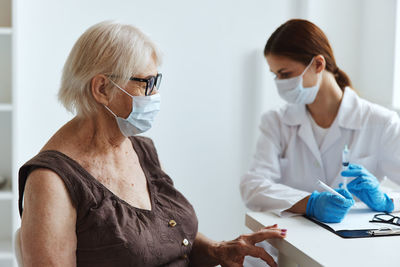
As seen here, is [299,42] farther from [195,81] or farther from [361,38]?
[361,38]

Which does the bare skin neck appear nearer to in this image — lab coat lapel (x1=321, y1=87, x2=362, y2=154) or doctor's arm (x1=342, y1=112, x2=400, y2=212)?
lab coat lapel (x1=321, y1=87, x2=362, y2=154)

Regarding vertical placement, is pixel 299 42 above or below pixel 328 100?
above

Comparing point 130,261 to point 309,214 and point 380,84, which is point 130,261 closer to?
point 309,214

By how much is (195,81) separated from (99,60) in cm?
154

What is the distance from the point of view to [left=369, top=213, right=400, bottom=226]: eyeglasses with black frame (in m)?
1.59

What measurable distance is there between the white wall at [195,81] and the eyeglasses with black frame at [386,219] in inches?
55.9

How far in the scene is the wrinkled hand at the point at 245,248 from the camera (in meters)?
1.47

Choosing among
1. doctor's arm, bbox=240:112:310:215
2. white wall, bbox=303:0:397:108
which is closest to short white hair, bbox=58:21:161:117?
doctor's arm, bbox=240:112:310:215

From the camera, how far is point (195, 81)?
292 cm

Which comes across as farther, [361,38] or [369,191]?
[361,38]

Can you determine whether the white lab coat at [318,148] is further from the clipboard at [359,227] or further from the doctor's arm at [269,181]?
the clipboard at [359,227]

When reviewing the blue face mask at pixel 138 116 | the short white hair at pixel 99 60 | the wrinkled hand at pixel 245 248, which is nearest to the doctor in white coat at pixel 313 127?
the wrinkled hand at pixel 245 248

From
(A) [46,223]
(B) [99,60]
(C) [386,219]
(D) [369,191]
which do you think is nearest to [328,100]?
(D) [369,191]

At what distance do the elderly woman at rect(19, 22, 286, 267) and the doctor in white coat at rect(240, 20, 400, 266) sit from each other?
486 mm
